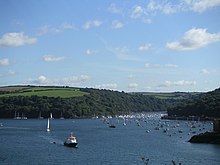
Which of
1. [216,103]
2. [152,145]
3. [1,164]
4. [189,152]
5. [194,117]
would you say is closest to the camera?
[1,164]

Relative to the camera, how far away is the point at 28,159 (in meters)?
66.6

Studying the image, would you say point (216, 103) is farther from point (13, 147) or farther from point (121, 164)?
point (121, 164)

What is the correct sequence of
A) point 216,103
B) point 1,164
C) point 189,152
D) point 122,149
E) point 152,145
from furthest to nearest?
point 216,103
point 152,145
point 122,149
point 189,152
point 1,164

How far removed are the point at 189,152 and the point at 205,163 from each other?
465 inches

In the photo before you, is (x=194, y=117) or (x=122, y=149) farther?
(x=194, y=117)

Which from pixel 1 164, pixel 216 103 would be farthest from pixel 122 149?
pixel 216 103

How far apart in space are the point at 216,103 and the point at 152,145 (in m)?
100

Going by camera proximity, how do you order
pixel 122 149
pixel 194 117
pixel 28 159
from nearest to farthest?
pixel 28 159 < pixel 122 149 < pixel 194 117

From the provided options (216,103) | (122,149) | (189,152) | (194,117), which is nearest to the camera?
(189,152)

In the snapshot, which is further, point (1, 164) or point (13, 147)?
point (13, 147)

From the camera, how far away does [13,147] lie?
275 feet

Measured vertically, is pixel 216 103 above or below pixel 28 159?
above

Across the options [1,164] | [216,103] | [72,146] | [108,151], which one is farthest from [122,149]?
[216,103]

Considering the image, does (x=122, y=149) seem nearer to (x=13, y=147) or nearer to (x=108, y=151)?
(x=108, y=151)
